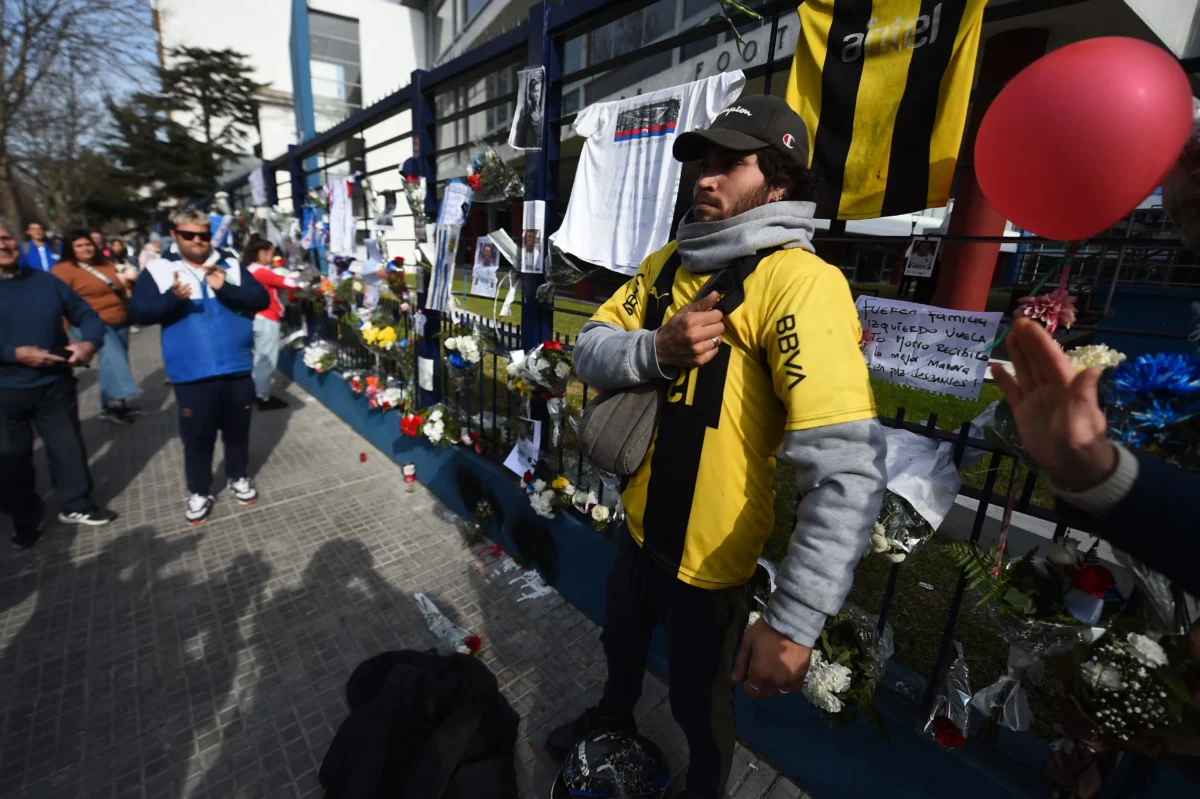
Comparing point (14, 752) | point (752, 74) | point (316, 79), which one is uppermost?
point (316, 79)

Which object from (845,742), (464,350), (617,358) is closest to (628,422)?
(617,358)

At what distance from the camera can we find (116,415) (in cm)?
595

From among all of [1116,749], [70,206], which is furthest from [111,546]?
[70,206]

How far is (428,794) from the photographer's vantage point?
5.79ft

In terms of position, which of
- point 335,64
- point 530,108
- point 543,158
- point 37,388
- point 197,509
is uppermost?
point 335,64

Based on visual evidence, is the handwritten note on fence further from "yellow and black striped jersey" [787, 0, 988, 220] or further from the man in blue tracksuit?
the man in blue tracksuit

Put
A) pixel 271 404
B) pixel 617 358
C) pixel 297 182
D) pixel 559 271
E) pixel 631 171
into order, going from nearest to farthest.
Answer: pixel 617 358
pixel 631 171
pixel 559 271
pixel 271 404
pixel 297 182

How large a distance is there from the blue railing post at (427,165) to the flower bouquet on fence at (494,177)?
0.93 m

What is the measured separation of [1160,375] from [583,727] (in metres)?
2.19

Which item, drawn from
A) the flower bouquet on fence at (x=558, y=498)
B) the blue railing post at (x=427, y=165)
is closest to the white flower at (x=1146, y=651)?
the flower bouquet on fence at (x=558, y=498)

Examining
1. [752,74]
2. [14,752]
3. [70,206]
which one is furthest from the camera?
[70,206]

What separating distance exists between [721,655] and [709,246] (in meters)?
1.27

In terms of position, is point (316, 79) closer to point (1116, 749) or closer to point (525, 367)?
point (525, 367)

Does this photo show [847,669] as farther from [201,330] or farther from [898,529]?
[201,330]
